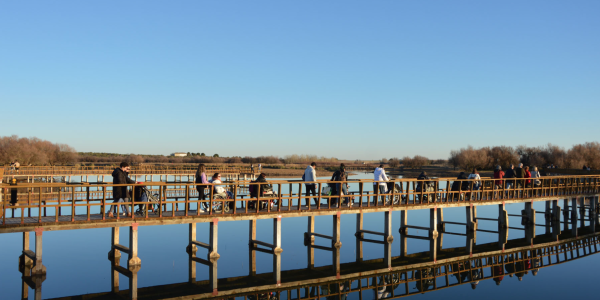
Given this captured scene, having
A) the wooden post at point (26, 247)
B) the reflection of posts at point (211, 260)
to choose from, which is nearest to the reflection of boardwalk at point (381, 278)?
the reflection of posts at point (211, 260)

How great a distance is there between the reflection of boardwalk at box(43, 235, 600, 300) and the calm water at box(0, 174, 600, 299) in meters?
0.52

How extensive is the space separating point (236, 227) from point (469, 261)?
14026mm

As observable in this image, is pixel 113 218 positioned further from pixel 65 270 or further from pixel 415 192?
pixel 415 192

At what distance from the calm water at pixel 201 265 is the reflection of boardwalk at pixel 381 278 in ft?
1.69

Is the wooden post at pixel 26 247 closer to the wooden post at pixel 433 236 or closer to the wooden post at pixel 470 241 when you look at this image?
the wooden post at pixel 433 236

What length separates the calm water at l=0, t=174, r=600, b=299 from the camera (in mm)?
16297

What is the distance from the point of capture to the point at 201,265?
1898cm

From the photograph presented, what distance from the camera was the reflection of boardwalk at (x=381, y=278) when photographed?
15.6 metres

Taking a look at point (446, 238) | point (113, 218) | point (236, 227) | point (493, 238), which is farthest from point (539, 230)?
point (113, 218)

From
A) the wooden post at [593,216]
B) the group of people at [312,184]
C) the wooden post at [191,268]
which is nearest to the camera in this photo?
the group of people at [312,184]

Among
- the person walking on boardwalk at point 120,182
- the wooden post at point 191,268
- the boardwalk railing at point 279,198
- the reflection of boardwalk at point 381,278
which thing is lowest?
the reflection of boardwalk at point 381,278

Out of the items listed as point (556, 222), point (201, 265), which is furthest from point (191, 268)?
point (556, 222)

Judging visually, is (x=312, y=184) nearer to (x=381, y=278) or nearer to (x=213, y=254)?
(x=381, y=278)

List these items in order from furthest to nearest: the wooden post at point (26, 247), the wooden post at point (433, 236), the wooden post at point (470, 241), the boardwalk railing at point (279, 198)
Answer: the wooden post at point (470, 241)
the wooden post at point (433, 236)
the wooden post at point (26, 247)
the boardwalk railing at point (279, 198)
